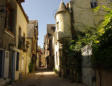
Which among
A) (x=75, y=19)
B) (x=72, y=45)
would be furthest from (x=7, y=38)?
(x=75, y=19)

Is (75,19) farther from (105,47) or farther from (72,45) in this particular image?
(105,47)

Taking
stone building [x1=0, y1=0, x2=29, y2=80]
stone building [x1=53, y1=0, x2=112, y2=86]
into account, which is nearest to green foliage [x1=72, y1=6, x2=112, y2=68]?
stone building [x1=0, y1=0, x2=29, y2=80]

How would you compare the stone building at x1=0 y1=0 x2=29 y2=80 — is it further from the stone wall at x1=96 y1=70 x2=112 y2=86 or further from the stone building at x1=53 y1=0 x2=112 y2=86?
the stone wall at x1=96 y1=70 x2=112 y2=86

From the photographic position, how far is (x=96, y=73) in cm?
746

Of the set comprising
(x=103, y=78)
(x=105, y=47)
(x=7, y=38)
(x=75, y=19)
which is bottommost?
(x=103, y=78)

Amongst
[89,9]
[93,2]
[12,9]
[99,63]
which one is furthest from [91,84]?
[93,2]

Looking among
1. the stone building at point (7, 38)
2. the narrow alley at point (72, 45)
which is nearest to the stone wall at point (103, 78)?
the narrow alley at point (72, 45)

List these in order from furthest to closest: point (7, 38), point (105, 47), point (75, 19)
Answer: point (75, 19)
point (7, 38)
point (105, 47)

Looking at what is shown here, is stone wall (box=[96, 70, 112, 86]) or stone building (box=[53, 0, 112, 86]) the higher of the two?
stone building (box=[53, 0, 112, 86])

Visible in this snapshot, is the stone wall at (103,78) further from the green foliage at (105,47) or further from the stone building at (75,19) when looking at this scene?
the stone building at (75,19)

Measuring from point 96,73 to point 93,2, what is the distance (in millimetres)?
12641

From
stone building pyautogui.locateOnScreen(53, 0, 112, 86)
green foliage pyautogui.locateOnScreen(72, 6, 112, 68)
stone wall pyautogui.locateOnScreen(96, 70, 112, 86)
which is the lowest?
stone wall pyautogui.locateOnScreen(96, 70, 112, 86)

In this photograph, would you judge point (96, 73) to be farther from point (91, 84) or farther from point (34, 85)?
point (34, 85)

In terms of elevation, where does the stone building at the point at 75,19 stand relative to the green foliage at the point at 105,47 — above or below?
above
